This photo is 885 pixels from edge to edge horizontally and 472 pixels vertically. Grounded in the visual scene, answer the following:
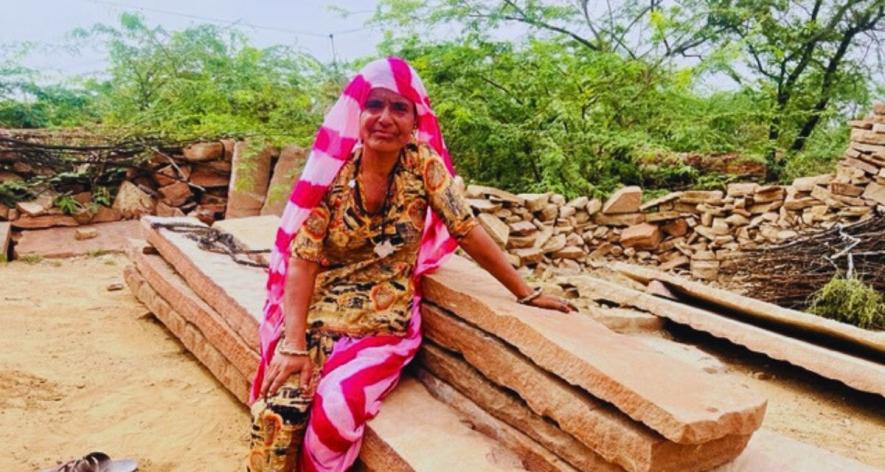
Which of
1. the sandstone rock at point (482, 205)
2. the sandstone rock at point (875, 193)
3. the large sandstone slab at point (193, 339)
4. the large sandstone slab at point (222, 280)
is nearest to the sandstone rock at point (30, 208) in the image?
the large sandstone slab at point (193, 339)

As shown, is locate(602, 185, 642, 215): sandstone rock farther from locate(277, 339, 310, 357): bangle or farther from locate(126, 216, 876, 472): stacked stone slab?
locate(277, 339, 310, 357): bangle

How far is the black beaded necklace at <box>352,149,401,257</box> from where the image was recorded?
2203mm

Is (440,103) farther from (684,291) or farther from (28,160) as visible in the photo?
(28,160)

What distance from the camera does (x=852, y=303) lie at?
4.21 meters

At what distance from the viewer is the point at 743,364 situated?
420 centimetres

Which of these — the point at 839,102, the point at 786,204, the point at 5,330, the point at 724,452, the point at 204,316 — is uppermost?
the point at 839,102

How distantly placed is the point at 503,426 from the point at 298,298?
0.79 meters

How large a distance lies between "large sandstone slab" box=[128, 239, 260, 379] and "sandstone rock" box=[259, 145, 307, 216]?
6.30 feet

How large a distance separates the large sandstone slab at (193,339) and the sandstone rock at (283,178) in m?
2.14

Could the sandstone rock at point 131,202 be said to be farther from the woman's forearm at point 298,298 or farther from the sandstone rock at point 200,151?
the woman's forearm at point 298,298

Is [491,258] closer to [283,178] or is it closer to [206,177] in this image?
[283,178]

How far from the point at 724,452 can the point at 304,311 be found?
52.6 inches

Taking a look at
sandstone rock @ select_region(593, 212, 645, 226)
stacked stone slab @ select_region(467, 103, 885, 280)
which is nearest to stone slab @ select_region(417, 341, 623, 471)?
stacked stone slab @ select_region(467, 103, 885, 280)

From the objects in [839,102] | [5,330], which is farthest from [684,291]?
[839,102]
